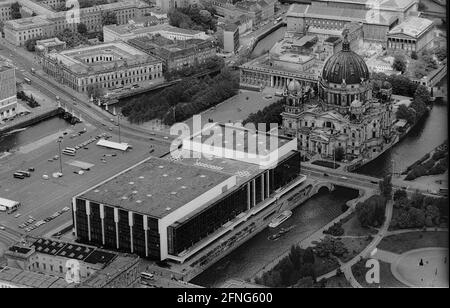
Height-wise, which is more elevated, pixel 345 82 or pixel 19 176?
pixel 345 82

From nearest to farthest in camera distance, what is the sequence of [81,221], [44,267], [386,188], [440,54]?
[44,267] → [81,221] → [386,188] → [440,54]

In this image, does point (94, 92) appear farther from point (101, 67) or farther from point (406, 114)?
point (406, 114)

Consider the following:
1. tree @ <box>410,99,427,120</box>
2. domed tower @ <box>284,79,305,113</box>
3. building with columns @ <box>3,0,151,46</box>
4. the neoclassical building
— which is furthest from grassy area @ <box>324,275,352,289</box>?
building with columns @ <box>3,0,151,46</box>

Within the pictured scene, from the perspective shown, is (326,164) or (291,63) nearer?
(326,164)

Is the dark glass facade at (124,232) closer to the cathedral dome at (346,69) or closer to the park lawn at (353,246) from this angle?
the park lawn at (353,246)

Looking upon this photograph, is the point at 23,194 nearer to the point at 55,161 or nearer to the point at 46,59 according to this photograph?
the point at 55,161

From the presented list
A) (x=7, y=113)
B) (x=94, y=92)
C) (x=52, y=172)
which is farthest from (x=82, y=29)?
(x=52, y=172)

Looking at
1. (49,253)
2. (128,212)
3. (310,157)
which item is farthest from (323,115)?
(49,253)
